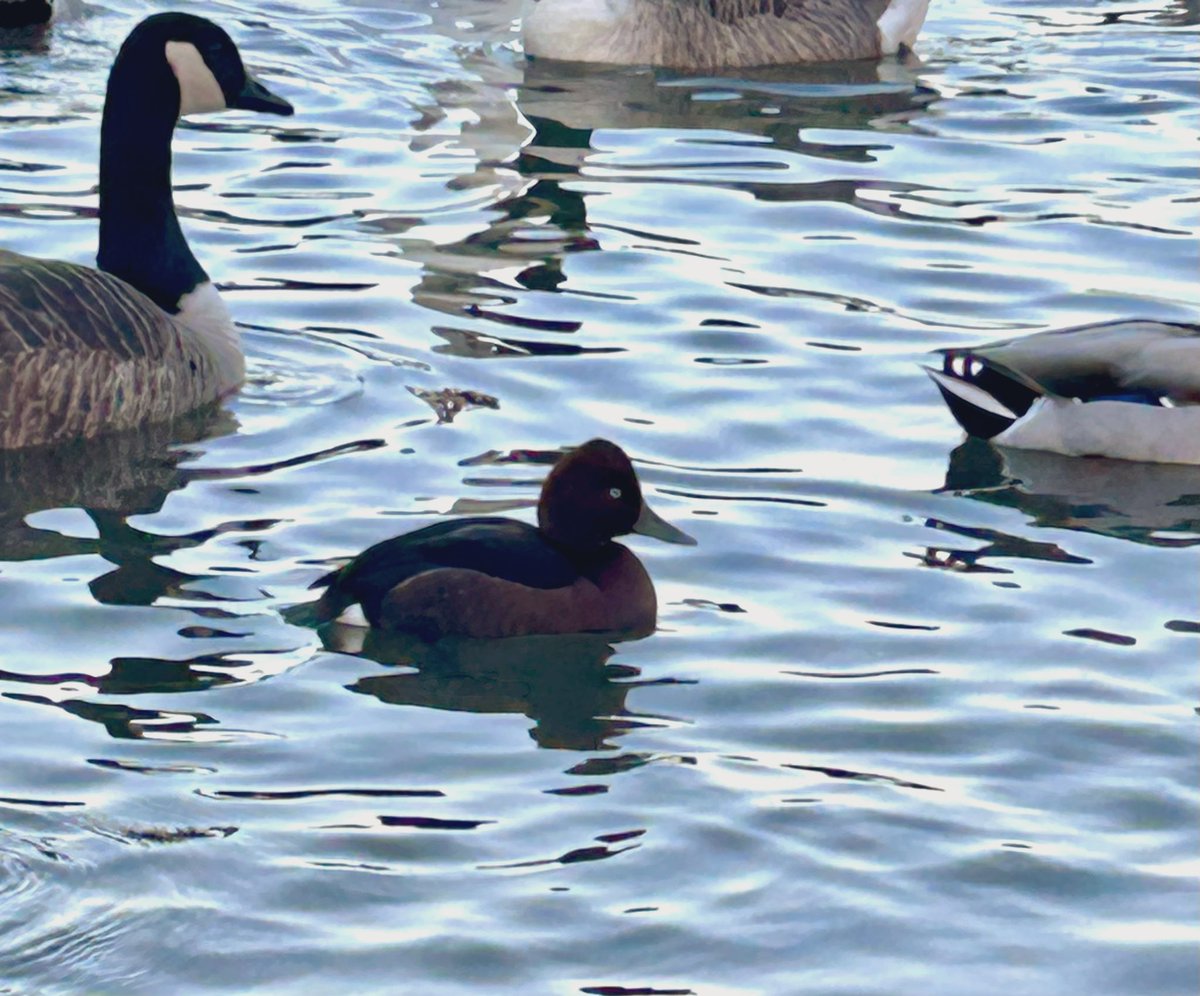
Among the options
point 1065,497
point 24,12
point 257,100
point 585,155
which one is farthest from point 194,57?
point 24,12

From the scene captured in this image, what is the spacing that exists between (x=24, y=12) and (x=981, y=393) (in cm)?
951

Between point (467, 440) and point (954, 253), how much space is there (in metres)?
4.12

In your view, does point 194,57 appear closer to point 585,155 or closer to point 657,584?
point 657,584

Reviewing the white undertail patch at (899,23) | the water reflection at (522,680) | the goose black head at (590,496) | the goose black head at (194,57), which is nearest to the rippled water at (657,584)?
the water reflection at (522,680)

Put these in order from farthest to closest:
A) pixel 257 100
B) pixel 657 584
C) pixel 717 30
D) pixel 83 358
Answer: pixel 717 30
pixel 257 100
pixel 83 358
pixel 657 584

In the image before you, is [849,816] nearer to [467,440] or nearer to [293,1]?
[467,440]

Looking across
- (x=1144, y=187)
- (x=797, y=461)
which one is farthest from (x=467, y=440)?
(x=1144, y=187)

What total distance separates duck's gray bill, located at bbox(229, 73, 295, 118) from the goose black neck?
21.3 inches

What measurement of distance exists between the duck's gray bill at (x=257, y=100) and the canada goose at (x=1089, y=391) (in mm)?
3461

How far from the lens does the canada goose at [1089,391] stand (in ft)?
34.6

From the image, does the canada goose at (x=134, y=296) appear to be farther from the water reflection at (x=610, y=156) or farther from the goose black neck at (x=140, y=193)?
the water reflection at (x=610, y=156)

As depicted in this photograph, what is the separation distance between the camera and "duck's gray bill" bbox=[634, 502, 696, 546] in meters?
8.84

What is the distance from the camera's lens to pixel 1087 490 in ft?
34.3

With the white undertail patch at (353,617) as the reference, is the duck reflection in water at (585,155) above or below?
above
